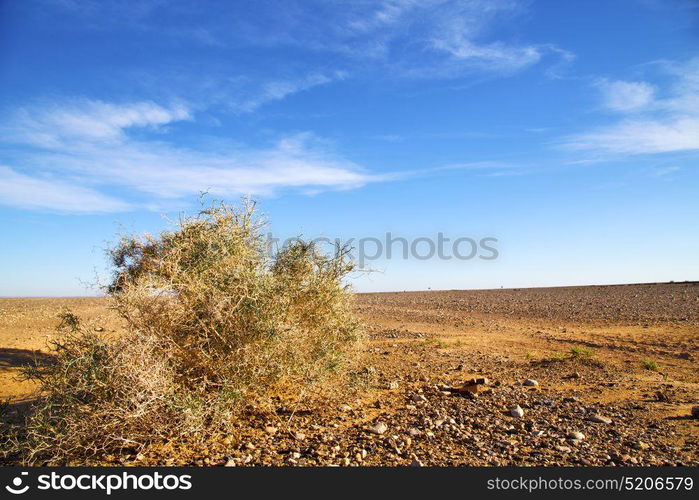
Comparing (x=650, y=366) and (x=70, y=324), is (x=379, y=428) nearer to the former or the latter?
(x=70, y=324)

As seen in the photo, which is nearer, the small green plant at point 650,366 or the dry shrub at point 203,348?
the dry shrub at point 203,348

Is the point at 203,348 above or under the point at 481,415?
above

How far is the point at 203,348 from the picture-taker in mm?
5020

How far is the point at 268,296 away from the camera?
5289mm

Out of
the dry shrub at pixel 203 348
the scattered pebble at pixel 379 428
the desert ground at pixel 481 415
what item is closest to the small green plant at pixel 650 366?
the desert ground at pixel 481 415

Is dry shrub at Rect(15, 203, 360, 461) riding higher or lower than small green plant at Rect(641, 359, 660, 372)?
higher

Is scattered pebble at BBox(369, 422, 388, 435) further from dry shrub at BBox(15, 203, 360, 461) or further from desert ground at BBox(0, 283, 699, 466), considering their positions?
dry shrub at BBox(15, 203, 360, 461)

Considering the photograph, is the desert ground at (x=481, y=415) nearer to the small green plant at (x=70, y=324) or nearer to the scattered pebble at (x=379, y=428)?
the scattered pebble at (x=379, y=428)

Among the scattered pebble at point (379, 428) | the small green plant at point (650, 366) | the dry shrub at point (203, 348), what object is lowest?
the small green plant at point (650, 366)

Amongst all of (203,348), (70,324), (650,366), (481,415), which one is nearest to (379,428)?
(481,415)

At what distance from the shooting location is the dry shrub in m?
4.24

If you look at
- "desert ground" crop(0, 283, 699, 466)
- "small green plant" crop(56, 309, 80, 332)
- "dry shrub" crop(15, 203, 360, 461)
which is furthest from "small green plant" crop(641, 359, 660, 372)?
"small green plant" crop(56, 309, 80, 332)

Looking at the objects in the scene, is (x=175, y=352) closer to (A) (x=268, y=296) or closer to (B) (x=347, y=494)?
(A) (x=268, y=296)

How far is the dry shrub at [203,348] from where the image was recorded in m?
4.24
